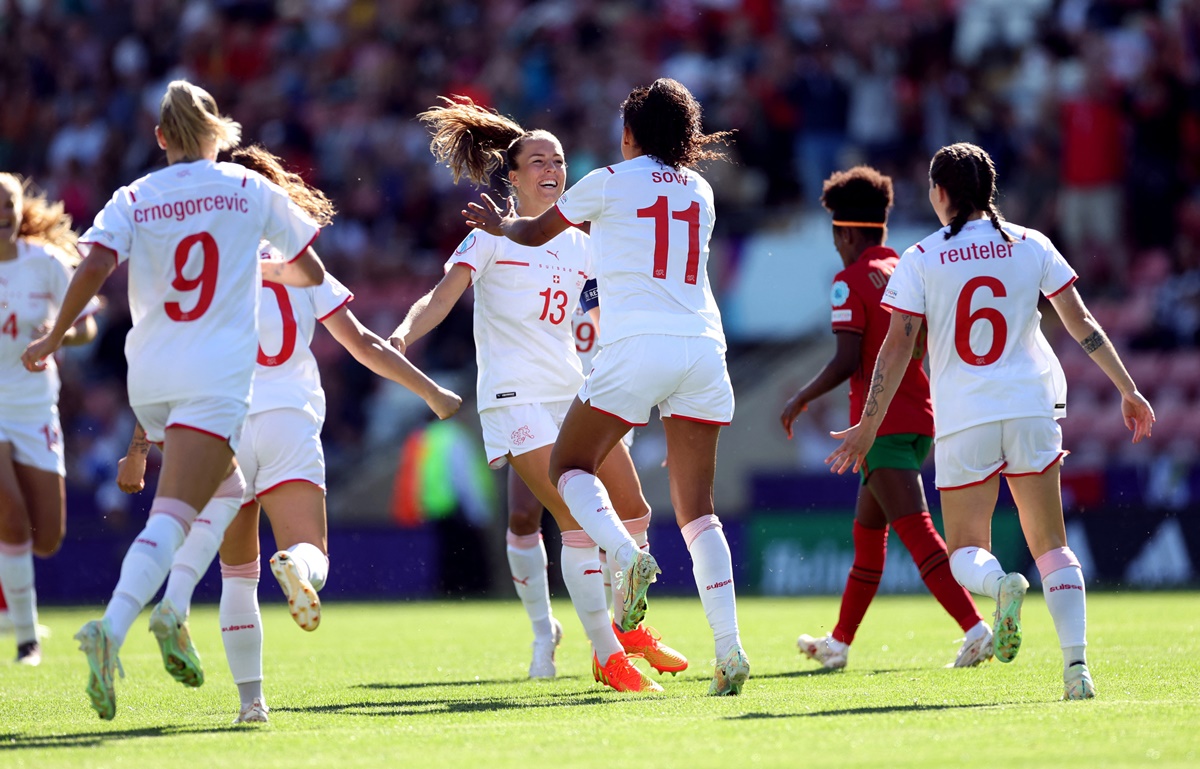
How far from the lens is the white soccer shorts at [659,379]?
6.41 metres

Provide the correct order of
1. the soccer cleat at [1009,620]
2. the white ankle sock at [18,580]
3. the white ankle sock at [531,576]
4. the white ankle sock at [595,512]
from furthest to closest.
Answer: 1. the white ankle sock at [18,580]
2. the white ankle sock at [531,576]
3. the white ankle sock at [595,512]
4. the soccer cleat at [1009,620]

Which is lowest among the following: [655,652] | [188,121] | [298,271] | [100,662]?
[655,652]

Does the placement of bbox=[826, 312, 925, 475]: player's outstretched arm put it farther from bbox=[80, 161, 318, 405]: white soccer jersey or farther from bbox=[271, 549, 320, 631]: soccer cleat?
bbox=[80, 161, 318, 405]: white soccer jersey

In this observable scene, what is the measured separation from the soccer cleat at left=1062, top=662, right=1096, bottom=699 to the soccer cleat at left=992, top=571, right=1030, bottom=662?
33 cm

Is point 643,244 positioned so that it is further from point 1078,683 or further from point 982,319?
point 1078,683

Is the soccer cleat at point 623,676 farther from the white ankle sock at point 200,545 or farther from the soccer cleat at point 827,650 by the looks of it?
the white ankle sock at point 200,545

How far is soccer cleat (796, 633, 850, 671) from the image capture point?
8.12 m

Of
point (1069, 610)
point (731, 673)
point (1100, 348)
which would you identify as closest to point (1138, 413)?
point (1100, 348)

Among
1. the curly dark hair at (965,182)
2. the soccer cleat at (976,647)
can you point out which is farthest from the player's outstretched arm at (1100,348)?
the soccer cleat at (976,647)

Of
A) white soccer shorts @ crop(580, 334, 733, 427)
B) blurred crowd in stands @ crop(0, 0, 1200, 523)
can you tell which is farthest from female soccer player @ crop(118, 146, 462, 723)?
blurred crowd in stands @ crop(0, 0, 1200, 523)

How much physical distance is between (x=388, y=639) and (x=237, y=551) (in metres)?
5.05

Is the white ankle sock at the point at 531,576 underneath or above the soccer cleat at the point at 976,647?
above

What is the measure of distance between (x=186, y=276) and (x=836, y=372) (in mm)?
3463

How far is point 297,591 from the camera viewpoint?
5840 mm
